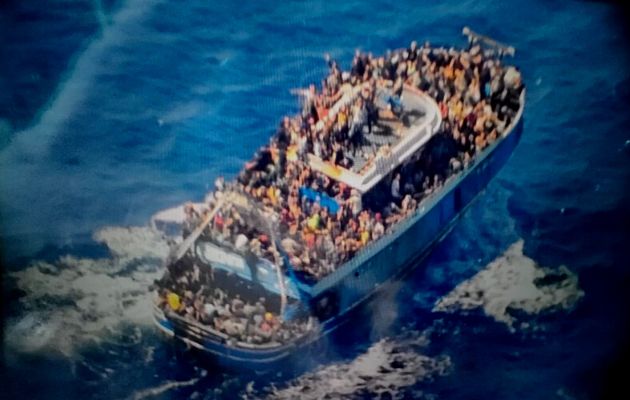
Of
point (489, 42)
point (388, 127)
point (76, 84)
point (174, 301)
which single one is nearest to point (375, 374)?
point (174, 301)

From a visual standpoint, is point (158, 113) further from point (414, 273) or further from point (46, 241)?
point (414, 273)

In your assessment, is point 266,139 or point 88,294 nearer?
point 266,139

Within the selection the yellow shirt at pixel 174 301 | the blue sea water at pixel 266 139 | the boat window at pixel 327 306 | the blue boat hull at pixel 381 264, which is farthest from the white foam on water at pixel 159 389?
the boat window at pixel 327 306

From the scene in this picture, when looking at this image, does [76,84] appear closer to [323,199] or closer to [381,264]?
[323,199]

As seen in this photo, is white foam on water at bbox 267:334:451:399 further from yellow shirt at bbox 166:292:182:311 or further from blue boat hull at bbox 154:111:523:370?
yellow shirt at bbox 166:292:182:311

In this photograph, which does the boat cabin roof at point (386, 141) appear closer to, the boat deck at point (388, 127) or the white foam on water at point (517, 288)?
the boat deck at point (388, 127)
